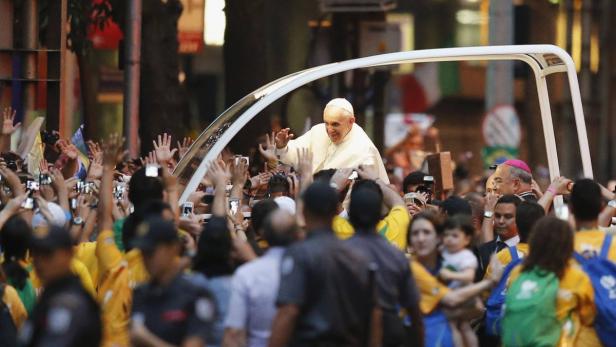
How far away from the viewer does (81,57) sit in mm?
19250

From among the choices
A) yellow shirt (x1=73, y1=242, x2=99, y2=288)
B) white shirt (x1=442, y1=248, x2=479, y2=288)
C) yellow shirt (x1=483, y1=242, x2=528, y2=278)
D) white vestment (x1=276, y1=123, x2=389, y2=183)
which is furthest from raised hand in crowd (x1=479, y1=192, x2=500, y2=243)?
yellow shirt (x1=73, y1=242, x2=99, y2=288)

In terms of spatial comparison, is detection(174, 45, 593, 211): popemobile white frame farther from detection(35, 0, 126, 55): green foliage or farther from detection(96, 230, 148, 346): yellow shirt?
detection(35, 0, 126, 55): green foliage

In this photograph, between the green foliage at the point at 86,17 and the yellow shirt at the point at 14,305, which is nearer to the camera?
the yellow shirt at the point at 14,305

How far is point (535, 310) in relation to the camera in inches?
352

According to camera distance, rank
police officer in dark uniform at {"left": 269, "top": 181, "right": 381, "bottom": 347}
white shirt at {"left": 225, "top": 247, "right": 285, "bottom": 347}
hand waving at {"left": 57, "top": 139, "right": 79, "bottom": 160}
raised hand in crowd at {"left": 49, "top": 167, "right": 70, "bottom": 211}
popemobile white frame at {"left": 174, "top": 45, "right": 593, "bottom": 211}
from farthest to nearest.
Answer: hand waving at {"left": 57, "top": 139, "right": 79, "bottom": 160}
popemobile white frame at {"left": 174, "top": 45, "right": 593, "bottom": 211}
raised hand in crowd at {"left": 49, "top": 167, "right": 70, "bottom": 211}
white shirt at {"left": 225, "top": 247, "right": 285, "bottom": 347}
police officer in dark uniform at {"left": 269, "top": 181, "right": 381, "bottom": 347}

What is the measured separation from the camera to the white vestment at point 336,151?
12336 millimetres

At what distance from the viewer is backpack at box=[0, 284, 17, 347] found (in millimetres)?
8891

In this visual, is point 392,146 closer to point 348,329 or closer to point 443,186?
point 443,186

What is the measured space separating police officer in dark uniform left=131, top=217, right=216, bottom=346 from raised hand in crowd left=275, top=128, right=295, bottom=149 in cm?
480

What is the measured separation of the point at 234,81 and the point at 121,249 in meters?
9.66

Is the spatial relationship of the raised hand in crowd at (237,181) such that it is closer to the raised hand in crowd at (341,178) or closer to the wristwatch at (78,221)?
the raised hand in crowd at (341,178)

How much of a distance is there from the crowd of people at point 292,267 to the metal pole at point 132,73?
5.56 metres

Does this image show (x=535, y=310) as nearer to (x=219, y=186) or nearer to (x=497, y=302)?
(x=497, y=302)

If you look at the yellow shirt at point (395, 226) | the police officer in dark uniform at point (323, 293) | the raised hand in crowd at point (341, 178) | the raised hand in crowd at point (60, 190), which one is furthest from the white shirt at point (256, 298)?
the raised hand in crowd at point (60, 190)
